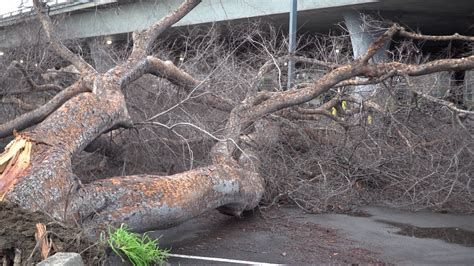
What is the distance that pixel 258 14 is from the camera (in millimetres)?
18609

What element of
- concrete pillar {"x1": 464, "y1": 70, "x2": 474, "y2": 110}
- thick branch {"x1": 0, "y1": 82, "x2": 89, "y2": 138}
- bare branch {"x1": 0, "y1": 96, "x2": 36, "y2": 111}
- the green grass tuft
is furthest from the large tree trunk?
concrete pillar {"x1": 464, "y1": 70, "x2": 474, "y2": 110}

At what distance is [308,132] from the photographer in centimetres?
910

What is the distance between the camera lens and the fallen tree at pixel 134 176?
187 inches

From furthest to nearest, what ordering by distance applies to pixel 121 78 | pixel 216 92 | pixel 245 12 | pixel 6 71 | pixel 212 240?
pixel 245 12, pixel 6 71, pixel 216 92, pixel 121 78, pixel 212 240

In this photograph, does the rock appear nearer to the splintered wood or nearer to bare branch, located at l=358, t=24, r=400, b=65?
the splintered wood

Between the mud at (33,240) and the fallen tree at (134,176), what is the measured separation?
668mm

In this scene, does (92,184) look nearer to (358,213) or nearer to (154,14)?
(358,213)

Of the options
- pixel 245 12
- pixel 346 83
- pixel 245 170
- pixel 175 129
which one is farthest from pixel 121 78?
pixel 245 12

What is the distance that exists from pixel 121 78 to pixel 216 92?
2.19 metres

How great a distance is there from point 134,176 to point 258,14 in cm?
1387

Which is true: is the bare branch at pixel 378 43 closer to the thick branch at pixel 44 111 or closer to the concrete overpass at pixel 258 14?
the thick branch at pixel 44 111

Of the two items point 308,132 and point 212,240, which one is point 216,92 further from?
point 212,240

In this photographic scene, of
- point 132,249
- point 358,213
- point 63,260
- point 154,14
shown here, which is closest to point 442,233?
point 358,213

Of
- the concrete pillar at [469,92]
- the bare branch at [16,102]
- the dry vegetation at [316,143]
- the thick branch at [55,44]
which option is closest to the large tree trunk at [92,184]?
the dry vegetation at [316,143]
